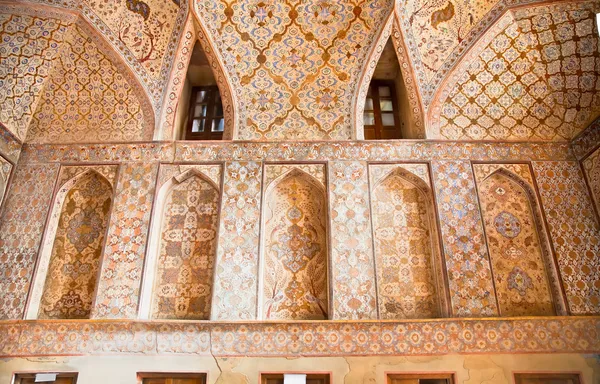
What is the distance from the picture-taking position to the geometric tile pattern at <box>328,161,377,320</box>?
4.98 m

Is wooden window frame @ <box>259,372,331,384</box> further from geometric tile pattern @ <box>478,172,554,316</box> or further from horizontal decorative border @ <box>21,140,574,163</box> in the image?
horizontal decorative border @ <box>21,140,574,163</box>

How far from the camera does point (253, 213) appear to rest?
214 inches

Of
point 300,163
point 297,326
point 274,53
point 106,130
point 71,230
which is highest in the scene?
point 274,53

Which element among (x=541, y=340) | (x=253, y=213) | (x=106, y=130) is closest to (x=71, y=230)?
(x=106, y=130)

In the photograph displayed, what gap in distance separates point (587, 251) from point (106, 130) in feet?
19.7

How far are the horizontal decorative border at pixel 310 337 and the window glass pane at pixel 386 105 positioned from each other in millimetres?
3134

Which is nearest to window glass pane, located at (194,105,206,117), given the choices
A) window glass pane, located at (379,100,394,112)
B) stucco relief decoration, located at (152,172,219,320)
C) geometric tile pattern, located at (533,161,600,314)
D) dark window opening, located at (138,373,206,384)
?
stucco relief decoration, located at (152,172,219,320)

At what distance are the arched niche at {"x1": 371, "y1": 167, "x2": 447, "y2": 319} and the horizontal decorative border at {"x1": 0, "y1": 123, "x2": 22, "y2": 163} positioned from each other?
4457mm

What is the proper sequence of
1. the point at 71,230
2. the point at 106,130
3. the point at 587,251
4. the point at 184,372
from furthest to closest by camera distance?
1. the point at 106,130
2. the point at 71,230
3. the point at 587,251
4. the point at 184,372

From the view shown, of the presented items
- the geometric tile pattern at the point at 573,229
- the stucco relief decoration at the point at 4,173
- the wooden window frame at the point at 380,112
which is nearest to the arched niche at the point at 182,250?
the stucco relief decoration at the point at 4,173

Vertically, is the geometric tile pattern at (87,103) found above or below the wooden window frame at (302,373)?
above

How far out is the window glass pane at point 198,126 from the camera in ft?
21.5

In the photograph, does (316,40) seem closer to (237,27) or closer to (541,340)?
(237,27)

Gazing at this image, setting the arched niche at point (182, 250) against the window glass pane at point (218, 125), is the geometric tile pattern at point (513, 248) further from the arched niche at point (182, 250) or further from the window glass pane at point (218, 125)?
the window glass pane at point (218, 125)
